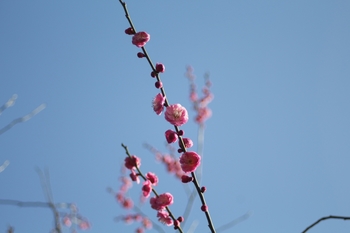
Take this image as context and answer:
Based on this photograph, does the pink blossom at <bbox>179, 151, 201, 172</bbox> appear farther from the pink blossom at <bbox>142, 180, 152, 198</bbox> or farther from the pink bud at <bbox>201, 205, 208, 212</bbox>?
the pink blossom at <bbox>142, 180, 152, 198</bbox>

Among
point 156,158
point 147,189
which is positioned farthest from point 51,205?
point 156,158

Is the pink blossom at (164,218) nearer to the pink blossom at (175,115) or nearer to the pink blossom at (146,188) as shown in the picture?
the pink blossom at (146,188)

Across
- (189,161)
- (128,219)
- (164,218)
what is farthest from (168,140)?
(128,219)

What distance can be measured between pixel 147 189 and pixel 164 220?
337 mm

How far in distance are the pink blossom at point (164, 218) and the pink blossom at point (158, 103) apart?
0.99m

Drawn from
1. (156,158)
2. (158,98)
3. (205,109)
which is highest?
(205,109)

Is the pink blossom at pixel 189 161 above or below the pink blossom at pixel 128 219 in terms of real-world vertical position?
below

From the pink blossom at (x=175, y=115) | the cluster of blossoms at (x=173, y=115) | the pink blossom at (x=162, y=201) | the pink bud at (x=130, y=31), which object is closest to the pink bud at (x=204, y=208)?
the cluster of blossoms at (x=173, y=115)

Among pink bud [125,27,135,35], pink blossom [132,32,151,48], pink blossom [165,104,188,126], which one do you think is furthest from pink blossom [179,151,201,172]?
pink bud [125,27,135,35]

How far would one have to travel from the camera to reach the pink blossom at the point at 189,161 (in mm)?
2104

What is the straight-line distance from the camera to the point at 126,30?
2.45 metres

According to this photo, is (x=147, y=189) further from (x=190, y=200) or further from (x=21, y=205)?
(x=190, y=200)

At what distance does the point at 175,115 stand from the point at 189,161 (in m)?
0.41

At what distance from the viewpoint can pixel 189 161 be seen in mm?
2115
